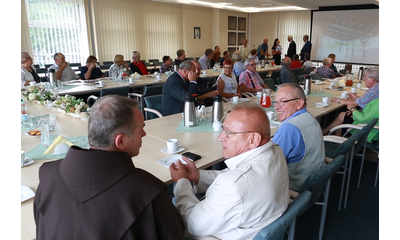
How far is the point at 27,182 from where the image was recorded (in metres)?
1.67

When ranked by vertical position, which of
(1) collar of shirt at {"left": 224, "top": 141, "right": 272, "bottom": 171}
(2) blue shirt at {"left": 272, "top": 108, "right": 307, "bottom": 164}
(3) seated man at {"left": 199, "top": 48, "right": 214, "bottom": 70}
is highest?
(3) seated man at {"left": 199, "top": 48, "right": 214, "bottom": 70}

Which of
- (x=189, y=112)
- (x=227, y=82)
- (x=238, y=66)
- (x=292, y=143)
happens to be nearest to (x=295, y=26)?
(x=238, y=66)

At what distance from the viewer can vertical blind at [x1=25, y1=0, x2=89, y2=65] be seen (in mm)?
8688

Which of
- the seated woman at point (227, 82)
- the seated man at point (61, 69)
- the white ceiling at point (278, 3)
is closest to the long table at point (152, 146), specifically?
the seated woman at point (227, 82)

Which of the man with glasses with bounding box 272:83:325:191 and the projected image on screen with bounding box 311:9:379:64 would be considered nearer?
the man with glasses with bounding box 272:83:325:191

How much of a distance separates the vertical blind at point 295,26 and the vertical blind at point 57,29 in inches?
376

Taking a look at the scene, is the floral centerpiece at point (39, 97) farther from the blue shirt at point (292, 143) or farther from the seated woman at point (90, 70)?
the blue shirt at point (292, 143)

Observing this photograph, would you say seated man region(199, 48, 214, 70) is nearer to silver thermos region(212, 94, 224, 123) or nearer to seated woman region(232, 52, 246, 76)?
seated woman region(232, 52, 246, 76)

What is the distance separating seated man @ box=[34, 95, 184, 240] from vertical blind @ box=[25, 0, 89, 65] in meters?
9.14

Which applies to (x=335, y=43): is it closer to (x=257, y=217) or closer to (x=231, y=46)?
(x=231, y=46)

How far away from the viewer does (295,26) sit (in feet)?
47.3

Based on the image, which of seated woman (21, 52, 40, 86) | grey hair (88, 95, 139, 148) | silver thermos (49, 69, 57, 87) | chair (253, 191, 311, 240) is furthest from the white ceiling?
grey hair (88, 95, 139, 148)

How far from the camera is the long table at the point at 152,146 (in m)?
1.45
